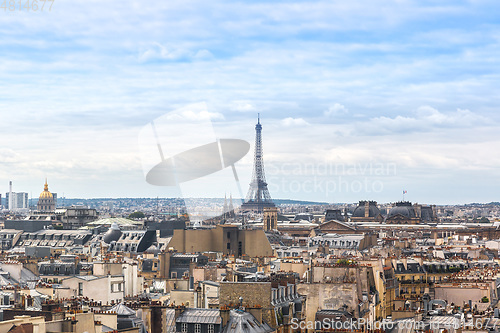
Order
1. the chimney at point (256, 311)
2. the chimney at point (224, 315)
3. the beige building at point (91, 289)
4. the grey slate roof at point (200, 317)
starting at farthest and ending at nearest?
the beige building at point (91, 289) → the chimney at point (256, 311) → the grey slate roof at point (200, 317) → the chimney at point (224, 315)

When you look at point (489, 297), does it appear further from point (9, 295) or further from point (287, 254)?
point (287, 254)

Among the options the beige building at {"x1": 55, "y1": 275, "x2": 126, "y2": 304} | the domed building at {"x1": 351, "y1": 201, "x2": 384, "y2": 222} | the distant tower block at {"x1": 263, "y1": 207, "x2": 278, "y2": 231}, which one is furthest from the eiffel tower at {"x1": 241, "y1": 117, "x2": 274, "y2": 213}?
the beige building at {"x1": 55, "y1": 275, "x2": 126, "y2": 304}

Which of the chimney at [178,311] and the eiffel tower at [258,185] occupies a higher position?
the eiffel tower at [258,185]

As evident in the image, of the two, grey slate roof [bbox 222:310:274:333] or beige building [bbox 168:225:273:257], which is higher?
beige building [bbox 168:225:273:257]

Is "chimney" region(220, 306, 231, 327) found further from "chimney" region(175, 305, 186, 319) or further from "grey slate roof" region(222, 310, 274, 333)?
→ "chimney" region(175, 305, 186, 319)

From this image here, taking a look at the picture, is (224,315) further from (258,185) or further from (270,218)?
(258,185)

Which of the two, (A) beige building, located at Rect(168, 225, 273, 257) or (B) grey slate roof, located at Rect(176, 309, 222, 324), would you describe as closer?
(B) grey slate roof, located at Rect(176, 309, 222, 324)

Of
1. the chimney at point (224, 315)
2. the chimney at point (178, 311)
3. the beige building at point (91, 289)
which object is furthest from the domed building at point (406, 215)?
the chimney at point (224, 315)

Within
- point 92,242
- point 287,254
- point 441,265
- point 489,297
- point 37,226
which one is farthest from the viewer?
point 37,226

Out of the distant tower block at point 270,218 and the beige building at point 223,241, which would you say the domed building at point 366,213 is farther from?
the beige building at point 223,241

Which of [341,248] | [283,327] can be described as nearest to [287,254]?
[341,248]

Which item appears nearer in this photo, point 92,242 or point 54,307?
point 54,307
